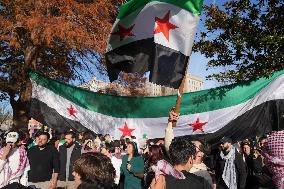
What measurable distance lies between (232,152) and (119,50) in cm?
369

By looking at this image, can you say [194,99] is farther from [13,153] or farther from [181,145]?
[181,145]

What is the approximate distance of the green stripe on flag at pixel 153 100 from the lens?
8653 mm

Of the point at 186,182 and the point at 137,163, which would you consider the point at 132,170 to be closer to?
the point at 137,163

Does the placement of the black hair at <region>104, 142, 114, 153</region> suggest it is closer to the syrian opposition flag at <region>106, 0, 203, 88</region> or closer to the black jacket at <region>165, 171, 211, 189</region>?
the syrian opposition flag at <region>106, 0, 203, 88</region>

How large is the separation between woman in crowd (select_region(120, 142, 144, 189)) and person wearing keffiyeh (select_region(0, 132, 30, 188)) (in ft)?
A: 6.20

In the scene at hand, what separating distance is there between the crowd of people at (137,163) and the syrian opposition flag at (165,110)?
338mm

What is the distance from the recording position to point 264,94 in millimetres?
8406

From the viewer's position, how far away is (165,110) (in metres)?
9.74

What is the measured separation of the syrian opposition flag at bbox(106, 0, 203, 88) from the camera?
6.29 m

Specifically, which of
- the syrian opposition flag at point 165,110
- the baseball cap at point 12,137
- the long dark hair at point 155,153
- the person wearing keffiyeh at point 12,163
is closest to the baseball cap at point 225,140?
the syrian opposition flag at point 165,110

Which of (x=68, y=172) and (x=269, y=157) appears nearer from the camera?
(x=269, y=157)

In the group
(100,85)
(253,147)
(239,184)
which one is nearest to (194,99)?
(239,184)

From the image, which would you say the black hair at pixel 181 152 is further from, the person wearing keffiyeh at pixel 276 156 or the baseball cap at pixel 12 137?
the baseball cap at pixel 12 137

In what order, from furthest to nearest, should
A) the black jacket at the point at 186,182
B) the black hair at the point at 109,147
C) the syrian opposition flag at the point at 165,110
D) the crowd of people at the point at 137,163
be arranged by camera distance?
the black hair at the point at 109,147, the syrian opposition flag at the point at 165,110, the black jacket at the point at 186,182, the crowd of people at the point at 137,163
